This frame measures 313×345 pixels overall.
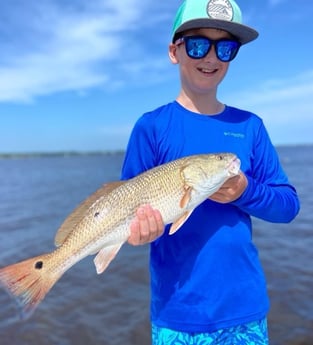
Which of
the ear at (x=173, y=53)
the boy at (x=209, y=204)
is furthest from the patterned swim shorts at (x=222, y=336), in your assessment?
the ear at (x=173, y=53)

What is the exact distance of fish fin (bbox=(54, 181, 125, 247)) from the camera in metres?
2.87

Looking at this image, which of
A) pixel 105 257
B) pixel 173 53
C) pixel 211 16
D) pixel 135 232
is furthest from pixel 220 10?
pixel 105 257

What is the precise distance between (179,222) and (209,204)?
1.22ft

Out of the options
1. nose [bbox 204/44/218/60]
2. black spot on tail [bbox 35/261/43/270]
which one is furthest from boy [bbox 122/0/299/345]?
black spot on tail [bbox 35/261/43/270]

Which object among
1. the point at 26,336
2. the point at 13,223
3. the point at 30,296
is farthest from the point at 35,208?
the point at 30,296

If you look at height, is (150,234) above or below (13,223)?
above

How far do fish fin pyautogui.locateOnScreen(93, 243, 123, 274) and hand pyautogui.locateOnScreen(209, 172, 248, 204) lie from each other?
832 mm

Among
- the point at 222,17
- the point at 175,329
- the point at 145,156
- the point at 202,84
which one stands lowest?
the point at 175,329

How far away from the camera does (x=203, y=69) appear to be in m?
2.98

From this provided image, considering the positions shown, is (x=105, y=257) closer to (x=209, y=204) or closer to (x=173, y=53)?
(x=209, y=204)

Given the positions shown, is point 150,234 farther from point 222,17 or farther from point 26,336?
point 26,336

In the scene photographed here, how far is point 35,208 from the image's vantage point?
20.8 metres

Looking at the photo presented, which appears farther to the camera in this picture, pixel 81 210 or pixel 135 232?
pixel 81 210

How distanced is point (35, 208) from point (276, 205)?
19.7m
